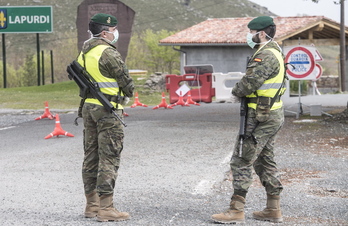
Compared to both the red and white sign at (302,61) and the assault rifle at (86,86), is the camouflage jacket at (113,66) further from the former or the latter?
the red and white sign at (302,61)

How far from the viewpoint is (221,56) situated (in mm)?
38750

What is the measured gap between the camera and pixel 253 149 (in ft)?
20.1

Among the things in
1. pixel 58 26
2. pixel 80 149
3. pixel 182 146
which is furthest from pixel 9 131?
pixel 58 26

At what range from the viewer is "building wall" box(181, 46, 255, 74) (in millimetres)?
38062

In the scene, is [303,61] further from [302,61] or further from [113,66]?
[113,66]

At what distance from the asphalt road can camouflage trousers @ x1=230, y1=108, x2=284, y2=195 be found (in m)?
0.39

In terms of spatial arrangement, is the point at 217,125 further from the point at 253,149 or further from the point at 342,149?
the point at 253,149

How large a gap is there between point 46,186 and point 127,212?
1.87 metres

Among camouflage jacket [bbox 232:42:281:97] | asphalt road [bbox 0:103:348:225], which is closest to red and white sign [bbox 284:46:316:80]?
asphalt road [bbox 0:103:348:225]

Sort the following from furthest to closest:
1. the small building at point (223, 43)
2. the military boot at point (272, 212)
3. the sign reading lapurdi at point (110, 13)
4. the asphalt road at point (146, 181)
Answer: the small building at point (223, 43), the sign reading lapurdi at point (110, 13), the asphalt road at point (146, 181), the military boot at point (272, 212)

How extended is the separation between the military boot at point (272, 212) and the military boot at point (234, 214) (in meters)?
0.23

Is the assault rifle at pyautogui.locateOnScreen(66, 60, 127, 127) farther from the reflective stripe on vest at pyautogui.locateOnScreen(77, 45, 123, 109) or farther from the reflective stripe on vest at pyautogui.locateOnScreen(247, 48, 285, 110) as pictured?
the reflective stripe on vest at pyautogui.locateOnScreen(247, 48, 285, 110)

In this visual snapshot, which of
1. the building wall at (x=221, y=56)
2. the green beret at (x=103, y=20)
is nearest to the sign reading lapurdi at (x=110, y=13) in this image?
the building wall at (x=221, y=56)

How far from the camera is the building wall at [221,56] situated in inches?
1499
